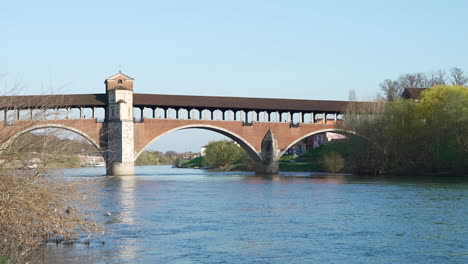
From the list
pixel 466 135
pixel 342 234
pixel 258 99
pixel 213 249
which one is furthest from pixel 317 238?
pixel 258 99

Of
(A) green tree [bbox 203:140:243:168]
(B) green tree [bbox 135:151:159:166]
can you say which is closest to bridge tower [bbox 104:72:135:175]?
(A) green tree [bbox 203:140:243:168]

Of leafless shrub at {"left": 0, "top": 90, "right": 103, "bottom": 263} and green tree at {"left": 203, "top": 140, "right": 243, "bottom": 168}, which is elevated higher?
green tree at {"left": 203, "top": 140, "right": 243, "bottom": 168}

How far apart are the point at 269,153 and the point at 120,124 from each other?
11947mm

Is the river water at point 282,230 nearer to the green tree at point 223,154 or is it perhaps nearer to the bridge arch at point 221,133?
the bridge arch at point 221,133

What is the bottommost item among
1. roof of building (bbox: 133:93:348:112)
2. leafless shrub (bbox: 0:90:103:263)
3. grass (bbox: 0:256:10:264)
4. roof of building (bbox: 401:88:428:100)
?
grass (bbox: 0:256:10:264)

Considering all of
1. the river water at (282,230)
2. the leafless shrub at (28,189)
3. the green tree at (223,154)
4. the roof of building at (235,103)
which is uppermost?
the roof of building at (235,103)

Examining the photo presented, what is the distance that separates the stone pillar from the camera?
51000 millimetres

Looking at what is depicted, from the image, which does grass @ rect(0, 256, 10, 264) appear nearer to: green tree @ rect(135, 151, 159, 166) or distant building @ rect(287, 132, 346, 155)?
distant building @ rect(287, 132, 346, 155)

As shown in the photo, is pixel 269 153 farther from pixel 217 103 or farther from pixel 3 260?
pixel 3 260

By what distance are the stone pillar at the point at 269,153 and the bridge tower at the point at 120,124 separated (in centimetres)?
1055

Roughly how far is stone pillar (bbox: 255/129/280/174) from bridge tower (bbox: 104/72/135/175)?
1055cm

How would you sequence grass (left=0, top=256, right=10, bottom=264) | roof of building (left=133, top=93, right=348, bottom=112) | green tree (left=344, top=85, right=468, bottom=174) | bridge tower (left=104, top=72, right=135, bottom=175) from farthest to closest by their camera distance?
roof of building (left=133, top=93, right=348, bottom=112)
bridge tower (left=104, top=72, right=135, bottom=175)
green tree (left=344, top=85, right=468, bottom=174)
grass (left=0, top=256, right=10, bottom=264)

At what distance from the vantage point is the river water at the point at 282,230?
40.7 ft

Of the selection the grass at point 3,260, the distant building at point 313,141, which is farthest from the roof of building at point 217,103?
the grass at point 3,260
